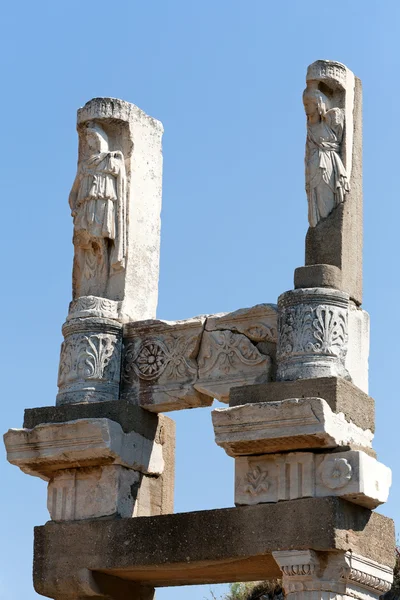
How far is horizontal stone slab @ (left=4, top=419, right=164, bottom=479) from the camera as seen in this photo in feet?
40.7

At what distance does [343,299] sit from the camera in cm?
1185

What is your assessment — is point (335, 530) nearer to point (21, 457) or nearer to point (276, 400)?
point (276, 400)

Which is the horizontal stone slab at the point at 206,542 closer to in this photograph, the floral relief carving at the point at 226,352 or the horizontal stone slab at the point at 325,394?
the horizontal stone slab at the point at 325,394

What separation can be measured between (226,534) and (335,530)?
92cm

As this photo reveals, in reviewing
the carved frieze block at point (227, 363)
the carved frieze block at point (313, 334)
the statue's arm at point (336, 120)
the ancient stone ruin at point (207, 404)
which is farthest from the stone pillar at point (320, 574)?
the statue's arm at point (336, 120)

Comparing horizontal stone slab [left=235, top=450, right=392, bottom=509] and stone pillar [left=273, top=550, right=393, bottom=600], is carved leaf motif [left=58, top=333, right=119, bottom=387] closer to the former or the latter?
horizontal stone slab [left=235, top=450, right=392, bottom=509]

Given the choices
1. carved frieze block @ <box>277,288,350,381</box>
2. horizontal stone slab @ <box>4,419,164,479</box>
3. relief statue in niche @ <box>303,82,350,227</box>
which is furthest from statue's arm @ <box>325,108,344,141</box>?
horizontal stone slab @ <box>4,419,164,479</box>

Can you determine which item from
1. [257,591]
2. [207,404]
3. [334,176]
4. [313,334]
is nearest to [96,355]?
[207,404]

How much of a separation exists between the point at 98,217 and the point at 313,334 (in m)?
2.37

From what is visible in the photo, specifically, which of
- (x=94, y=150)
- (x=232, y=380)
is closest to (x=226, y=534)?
(x=232, y=380)

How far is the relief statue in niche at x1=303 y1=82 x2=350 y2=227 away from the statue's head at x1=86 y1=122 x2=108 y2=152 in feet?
6.26

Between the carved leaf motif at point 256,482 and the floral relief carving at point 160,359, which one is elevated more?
the floral relief carving at point 160,359

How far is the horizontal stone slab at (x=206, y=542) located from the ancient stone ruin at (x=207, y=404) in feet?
0.04

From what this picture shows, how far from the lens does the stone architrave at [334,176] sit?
39.5ft
